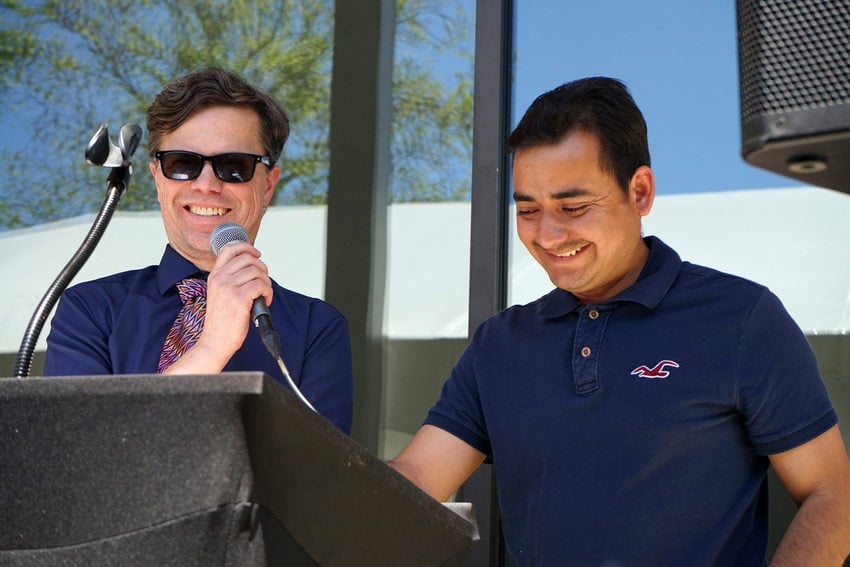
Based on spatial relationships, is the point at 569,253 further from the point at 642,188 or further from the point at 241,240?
the point at 241,240

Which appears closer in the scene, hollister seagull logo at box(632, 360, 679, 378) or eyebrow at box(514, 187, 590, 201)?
hollister seagull logo at box(632, 360, 679, 378)

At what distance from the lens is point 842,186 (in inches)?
44.8

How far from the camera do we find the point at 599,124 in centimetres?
211

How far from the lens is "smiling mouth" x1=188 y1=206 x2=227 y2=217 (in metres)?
2.21

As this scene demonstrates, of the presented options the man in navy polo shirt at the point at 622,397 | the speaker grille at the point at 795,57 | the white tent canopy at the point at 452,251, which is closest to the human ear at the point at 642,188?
the man in navy polo shirt at the point at 622,397

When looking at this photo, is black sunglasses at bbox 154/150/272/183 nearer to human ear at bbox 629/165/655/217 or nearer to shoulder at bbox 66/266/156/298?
shoulder at bbox 66/266/156/298

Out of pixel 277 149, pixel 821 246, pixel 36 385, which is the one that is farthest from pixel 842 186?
pixel 821 246

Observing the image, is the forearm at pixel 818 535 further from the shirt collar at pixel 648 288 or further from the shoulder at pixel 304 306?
the shoulder at pixel 304 306

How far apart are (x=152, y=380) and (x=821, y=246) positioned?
248cm

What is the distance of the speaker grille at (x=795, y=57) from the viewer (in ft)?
3.59

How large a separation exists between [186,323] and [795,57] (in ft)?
4.50

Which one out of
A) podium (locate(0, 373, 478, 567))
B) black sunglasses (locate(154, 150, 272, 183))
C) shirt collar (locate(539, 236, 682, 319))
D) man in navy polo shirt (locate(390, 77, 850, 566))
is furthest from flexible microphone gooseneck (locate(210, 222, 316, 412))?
podium (locate(0, 373, 478, 567))

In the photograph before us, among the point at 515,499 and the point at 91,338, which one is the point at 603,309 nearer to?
the point at 515,499

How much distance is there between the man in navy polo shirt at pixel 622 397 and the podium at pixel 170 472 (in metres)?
0.86
